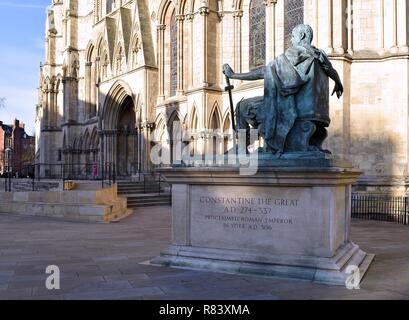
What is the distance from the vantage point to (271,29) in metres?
21.0

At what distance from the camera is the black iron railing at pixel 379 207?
1509 cm

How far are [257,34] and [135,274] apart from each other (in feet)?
59.9

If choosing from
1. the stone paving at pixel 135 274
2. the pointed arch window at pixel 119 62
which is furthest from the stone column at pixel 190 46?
the stone paving at pixel 135 274

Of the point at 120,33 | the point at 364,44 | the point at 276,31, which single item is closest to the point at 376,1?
the point at 364,44

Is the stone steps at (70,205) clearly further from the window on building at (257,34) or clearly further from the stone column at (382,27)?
the stone column at (382,27)

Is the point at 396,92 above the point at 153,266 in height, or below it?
above

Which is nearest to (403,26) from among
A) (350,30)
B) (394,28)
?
(394,28)

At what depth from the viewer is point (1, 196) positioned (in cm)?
1752

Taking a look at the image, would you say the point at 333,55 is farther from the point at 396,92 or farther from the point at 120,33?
the point at 120,33

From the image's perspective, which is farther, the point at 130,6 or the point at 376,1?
the point at 130,6

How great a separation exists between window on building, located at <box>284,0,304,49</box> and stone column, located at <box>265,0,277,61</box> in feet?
1.78

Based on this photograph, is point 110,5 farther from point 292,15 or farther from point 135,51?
point 292,15

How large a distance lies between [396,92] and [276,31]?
6.81 metres

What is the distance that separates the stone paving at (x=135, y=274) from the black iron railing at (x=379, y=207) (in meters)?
3.95
